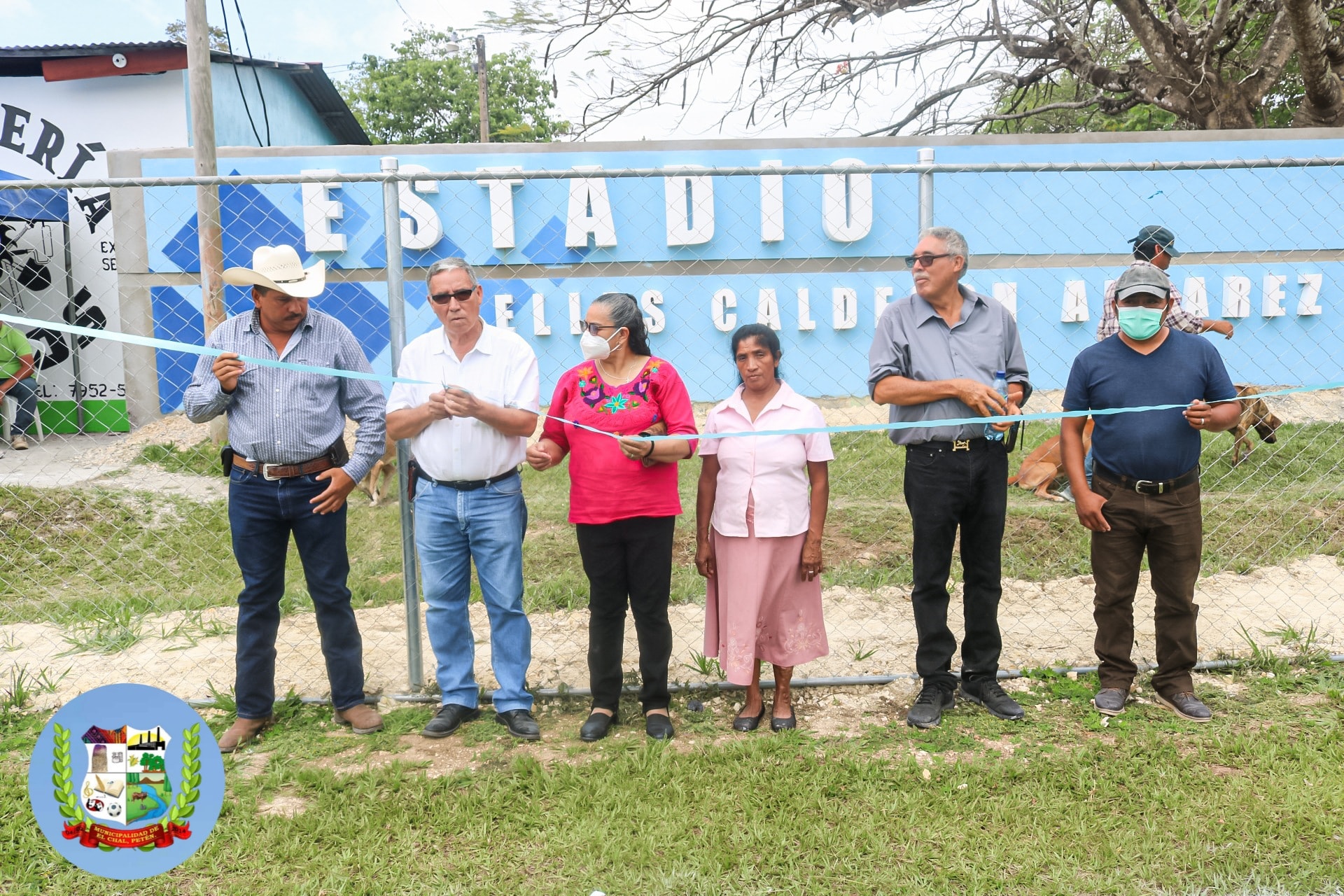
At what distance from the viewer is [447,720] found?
3.99 m

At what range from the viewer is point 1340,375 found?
389 inches

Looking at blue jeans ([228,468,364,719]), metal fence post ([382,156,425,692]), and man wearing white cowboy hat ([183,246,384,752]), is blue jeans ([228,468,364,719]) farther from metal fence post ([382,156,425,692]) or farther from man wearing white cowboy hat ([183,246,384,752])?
metal fence post ([382,156,425,692])

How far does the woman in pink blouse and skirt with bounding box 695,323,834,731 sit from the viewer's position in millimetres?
3777

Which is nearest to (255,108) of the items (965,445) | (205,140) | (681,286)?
(205,140)

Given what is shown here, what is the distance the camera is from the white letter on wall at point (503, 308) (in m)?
10.3

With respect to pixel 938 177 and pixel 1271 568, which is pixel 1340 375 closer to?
pixel 938 177

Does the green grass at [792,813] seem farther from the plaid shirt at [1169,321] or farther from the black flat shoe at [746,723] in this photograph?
the plaid shirt at [1169,321]

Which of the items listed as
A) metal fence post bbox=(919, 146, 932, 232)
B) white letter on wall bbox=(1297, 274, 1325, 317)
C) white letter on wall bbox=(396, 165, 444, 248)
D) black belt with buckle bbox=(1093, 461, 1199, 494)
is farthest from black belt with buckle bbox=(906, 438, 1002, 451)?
white letter on wall bbox=(1297, 274, 1325, 317)

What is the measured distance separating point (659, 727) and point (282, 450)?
184 cm

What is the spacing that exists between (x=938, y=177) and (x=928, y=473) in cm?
713

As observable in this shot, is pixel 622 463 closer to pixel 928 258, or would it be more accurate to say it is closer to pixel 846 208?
pixel 928 258

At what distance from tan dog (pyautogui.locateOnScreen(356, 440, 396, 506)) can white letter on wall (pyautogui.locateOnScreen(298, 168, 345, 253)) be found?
8.90 ft

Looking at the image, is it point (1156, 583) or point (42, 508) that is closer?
point (1156, 583)

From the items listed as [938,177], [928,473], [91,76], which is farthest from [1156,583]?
[91,76]
